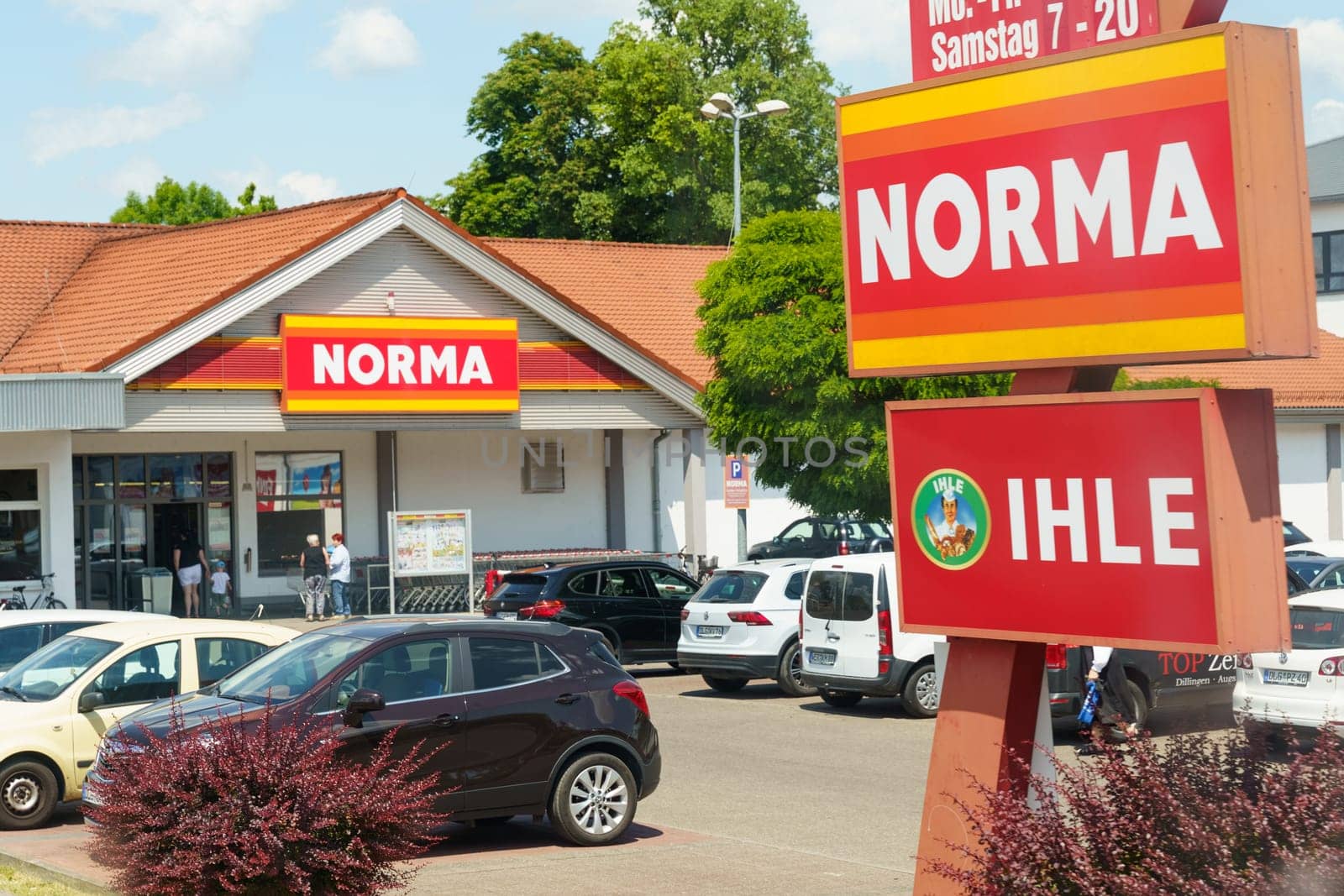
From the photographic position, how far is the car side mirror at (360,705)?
10891mm

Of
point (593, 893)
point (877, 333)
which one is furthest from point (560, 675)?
point (877, 333)

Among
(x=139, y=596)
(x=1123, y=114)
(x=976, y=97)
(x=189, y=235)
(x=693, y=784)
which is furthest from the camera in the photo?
(x=189, y=235)

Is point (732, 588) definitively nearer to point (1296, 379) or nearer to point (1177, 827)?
point (1177, 827)

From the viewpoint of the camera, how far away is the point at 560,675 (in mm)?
12164

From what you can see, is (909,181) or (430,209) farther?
(430,209)

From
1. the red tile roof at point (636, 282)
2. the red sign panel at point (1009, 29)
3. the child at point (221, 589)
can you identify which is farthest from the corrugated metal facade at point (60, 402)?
the red sign panel at point (1009, 29)

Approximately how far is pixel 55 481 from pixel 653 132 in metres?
30.3

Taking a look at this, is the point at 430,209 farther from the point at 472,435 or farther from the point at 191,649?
the point at 191,649

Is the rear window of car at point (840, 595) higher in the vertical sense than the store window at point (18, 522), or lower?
lower

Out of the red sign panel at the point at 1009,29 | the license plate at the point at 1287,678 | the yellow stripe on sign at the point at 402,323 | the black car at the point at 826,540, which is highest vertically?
the yellow stripe on sign at the point at 402,323

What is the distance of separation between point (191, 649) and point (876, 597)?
25.9ft

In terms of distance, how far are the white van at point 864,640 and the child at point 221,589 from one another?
51.5ft

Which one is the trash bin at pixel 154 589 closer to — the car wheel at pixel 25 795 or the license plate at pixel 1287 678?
the car wheel at pixel 25 795

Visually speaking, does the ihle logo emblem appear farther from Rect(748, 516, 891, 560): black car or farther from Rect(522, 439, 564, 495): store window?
Rect(522, 439, 564, 495): store window
